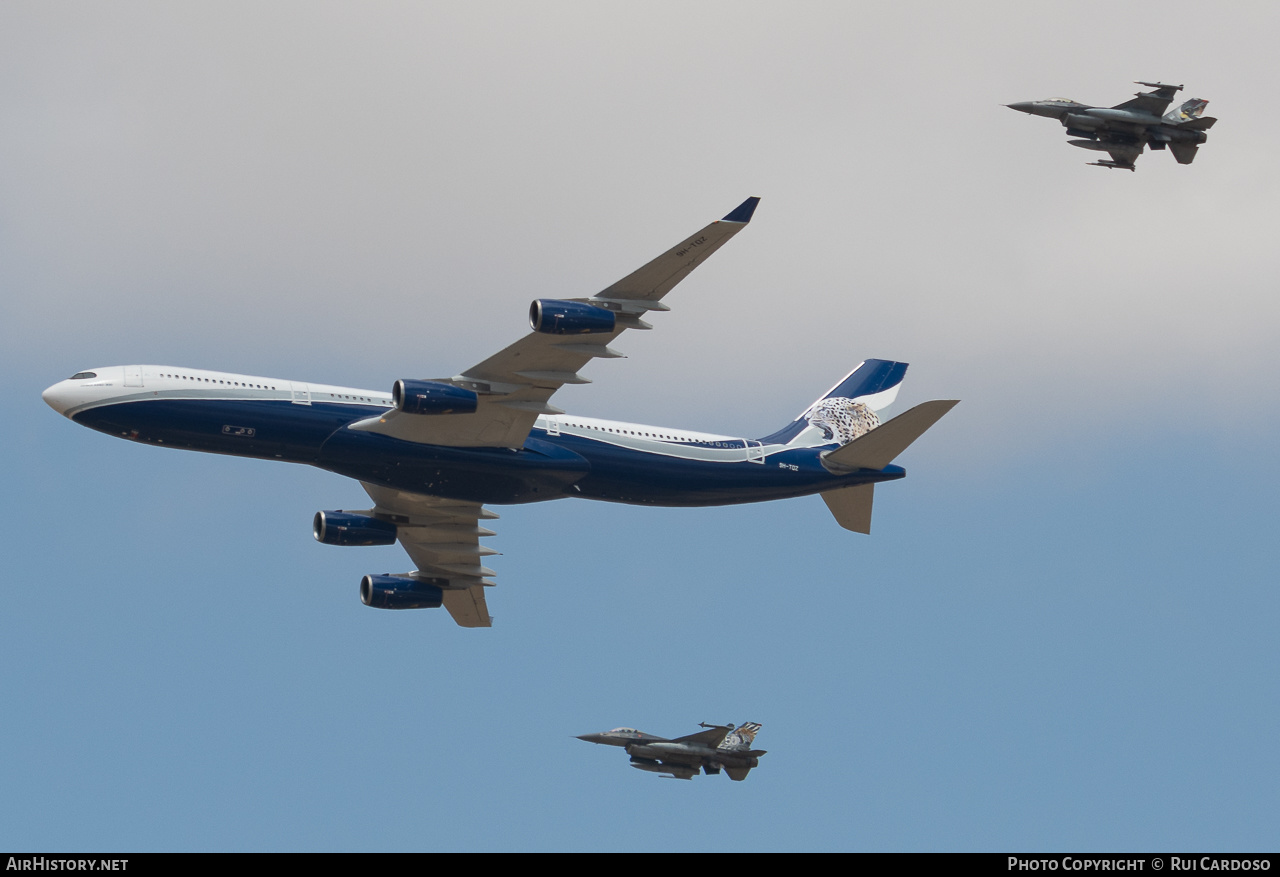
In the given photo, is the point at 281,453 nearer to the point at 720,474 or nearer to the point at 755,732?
the point at 720,474

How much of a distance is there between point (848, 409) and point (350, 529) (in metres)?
22.9

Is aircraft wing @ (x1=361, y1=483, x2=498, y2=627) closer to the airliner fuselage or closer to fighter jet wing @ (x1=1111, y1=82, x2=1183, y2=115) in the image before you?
the airliner fuselage

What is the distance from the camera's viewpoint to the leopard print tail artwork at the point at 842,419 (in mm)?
78125

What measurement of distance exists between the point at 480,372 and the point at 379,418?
4216 mm

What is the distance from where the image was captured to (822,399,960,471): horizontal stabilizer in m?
68.9

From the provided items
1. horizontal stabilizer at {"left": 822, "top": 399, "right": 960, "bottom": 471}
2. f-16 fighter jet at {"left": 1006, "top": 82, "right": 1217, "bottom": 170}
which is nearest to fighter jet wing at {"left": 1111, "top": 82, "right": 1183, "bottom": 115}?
f-16 fighter jet at {"left": 1006, "top": 82, "right": 1217, "bottom": 170}

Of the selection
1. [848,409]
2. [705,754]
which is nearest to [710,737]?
[705,754]

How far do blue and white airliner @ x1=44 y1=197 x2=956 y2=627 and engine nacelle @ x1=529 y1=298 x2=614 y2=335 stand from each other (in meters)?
0.05

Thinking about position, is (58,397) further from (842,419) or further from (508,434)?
(842,419)

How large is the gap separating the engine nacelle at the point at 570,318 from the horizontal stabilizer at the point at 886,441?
45.3 feet

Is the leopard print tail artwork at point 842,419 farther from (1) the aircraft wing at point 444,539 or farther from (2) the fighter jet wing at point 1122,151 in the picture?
(2) the fighter jet wing at point 1122,151

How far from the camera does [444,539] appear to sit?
80125 mm

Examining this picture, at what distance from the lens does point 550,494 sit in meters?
71.1
